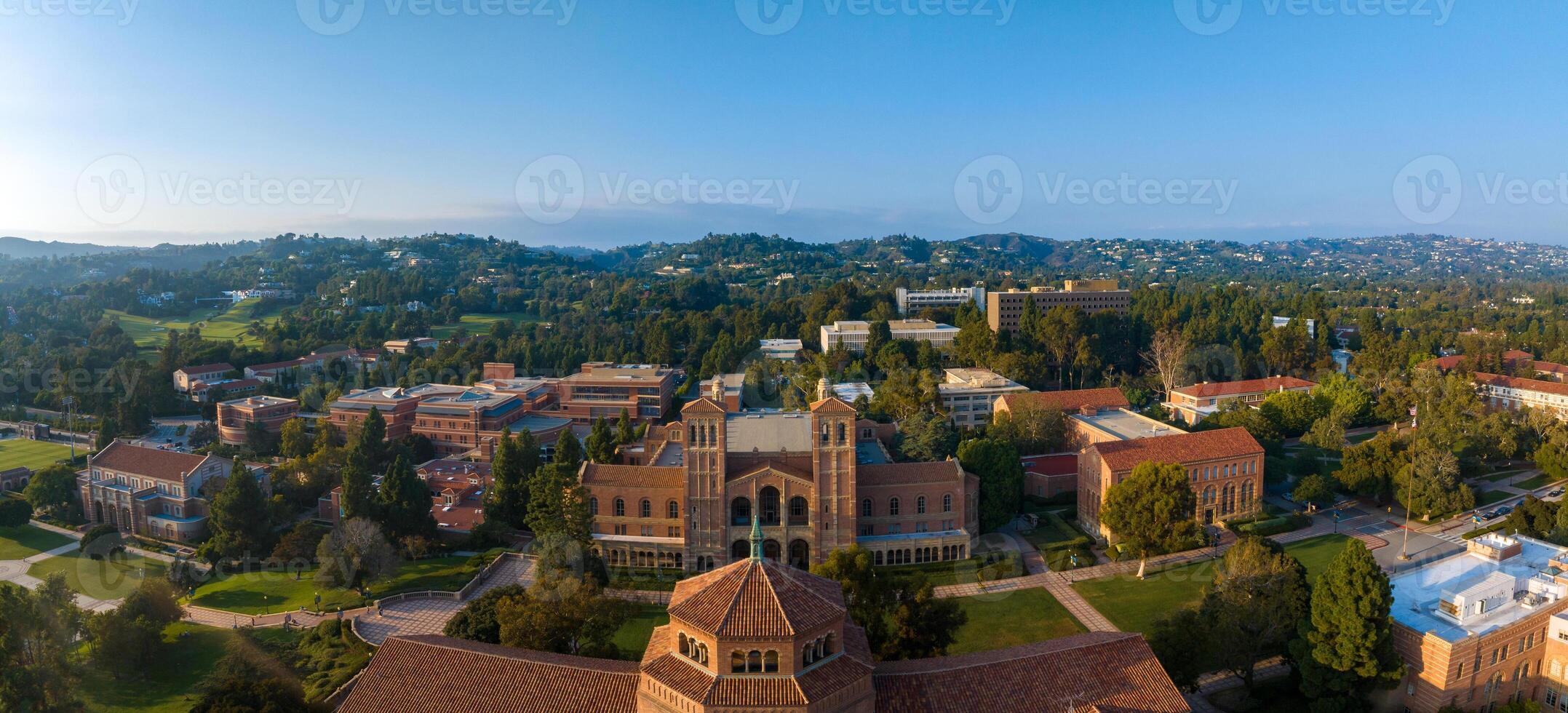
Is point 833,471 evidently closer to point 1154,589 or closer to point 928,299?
point 1154,589

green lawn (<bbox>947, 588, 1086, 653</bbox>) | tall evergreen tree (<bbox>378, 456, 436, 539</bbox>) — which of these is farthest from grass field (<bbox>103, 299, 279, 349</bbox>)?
→ green lawn (<bbox>947, 588, 1086, 653</bbox>)

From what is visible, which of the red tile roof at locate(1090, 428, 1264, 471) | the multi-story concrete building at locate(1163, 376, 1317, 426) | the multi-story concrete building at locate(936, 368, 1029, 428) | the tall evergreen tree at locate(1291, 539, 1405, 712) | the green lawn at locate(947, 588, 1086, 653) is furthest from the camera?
the multi-story concrete building at locate(936, 368, 1029, 428)

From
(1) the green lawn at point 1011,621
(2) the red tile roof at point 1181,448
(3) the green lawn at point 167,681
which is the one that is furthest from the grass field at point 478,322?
(1) the green lawn at point 1011,621

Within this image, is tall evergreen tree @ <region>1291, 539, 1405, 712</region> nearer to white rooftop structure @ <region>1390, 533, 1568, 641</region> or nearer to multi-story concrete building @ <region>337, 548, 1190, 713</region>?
white rooftop structure @ <region>1390, 533, 1568, 641</region>

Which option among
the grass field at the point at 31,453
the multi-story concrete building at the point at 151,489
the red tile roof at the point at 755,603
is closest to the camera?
the red tile roof at the point at 755,603

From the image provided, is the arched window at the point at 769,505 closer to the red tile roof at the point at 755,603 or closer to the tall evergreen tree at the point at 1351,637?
the red tile roof at the point at 755,603
